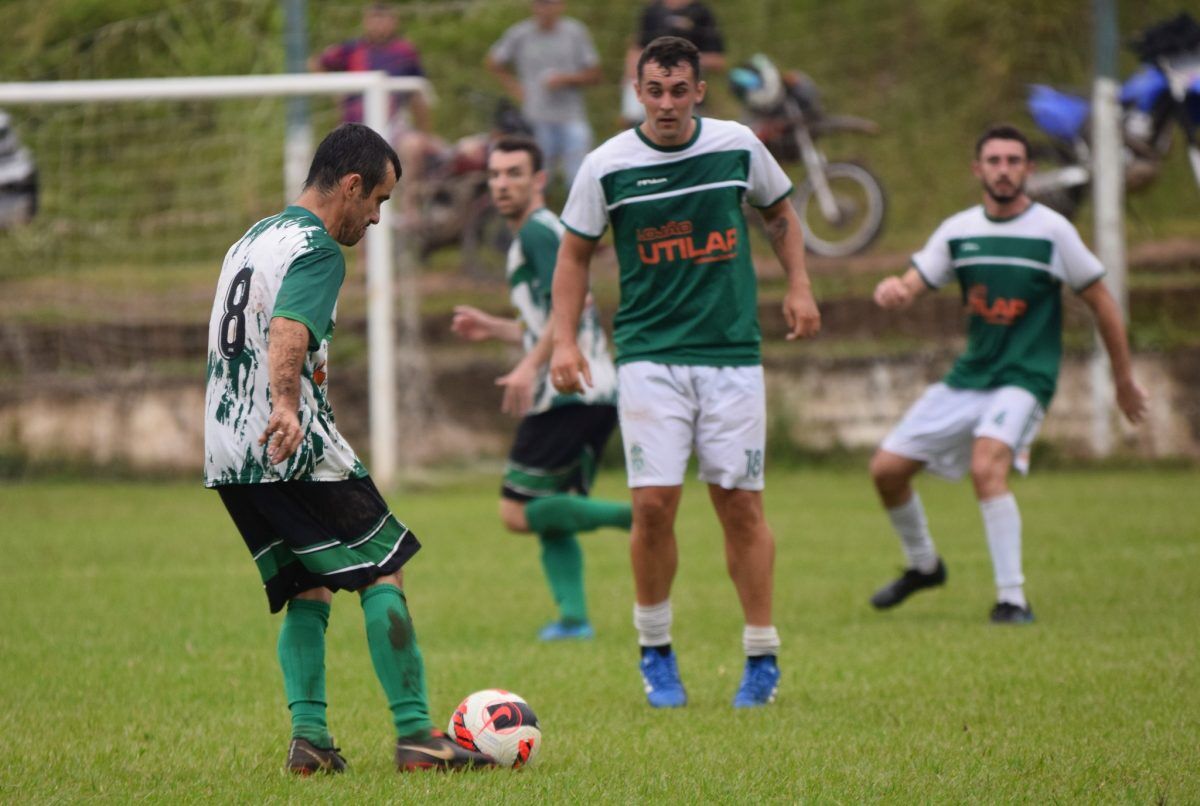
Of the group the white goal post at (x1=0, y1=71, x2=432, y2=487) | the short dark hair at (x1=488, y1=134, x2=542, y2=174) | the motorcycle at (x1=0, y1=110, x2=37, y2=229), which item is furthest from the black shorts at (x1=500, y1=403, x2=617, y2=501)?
the motorcycle at (x1=0, y1=110, x2=37, y2=229)

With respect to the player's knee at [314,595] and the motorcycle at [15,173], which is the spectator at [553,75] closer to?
the motorcycle at [15,173]

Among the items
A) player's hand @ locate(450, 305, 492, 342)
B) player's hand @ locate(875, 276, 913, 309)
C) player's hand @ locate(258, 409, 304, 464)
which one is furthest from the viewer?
player's hand @ locate(875, 276, 913, 309)

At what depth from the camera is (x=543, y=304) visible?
24.2 ft

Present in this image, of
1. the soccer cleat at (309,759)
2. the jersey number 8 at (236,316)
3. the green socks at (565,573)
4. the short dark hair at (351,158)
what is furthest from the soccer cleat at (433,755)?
the green socks at (565,573)

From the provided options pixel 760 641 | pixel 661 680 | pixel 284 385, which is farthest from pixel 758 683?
pixel 284 385

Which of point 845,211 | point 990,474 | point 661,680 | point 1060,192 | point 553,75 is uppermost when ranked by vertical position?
point 553,75

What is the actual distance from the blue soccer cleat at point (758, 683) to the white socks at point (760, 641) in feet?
0.06

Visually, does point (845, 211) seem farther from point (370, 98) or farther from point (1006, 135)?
point (1006, 135)

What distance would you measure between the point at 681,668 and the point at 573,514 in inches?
49.7

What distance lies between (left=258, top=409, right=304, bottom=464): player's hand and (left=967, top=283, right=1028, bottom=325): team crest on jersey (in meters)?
4.35

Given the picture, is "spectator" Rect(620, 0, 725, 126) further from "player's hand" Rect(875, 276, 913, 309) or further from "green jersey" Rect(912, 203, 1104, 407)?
"player's hand" Rect(875, 276, 913, 309)

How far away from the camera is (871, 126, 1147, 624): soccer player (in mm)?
7395

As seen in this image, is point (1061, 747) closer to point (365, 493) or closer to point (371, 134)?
point (365, 493)

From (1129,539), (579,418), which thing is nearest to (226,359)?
(579,418)
